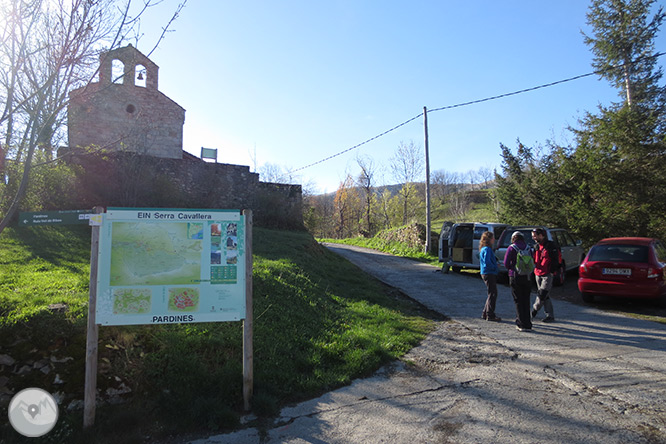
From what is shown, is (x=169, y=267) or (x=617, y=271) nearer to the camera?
(x=169, y=267)

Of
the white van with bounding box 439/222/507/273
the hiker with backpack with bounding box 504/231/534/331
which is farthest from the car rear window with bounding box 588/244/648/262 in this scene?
the white van with bounding box 439/222/507/273

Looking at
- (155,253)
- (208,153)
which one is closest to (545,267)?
(155,253)

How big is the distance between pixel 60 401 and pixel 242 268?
2.05 metres

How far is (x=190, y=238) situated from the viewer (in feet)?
12.4

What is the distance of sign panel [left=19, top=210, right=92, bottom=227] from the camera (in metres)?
3.48

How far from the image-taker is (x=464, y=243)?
45.4ft

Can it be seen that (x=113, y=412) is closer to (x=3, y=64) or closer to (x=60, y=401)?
(x=60, y=401)

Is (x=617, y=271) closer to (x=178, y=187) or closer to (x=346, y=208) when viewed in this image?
(x=178, y=187)

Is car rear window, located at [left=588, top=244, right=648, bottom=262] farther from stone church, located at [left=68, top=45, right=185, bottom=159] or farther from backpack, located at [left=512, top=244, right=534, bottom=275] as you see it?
stone church, located at [left=68, top=45, right=185, bottom=159]

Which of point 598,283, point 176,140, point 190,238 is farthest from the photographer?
point 176,140

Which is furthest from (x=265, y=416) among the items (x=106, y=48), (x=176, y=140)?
(x=176, y=140)

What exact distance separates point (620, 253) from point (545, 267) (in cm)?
263

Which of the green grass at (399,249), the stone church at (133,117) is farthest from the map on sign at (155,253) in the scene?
the stone church at (133,117)

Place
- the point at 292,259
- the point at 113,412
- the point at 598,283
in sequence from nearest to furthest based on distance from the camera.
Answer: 1. the point at 113,412
2. the point at 598,283
3. the point at 292,259
